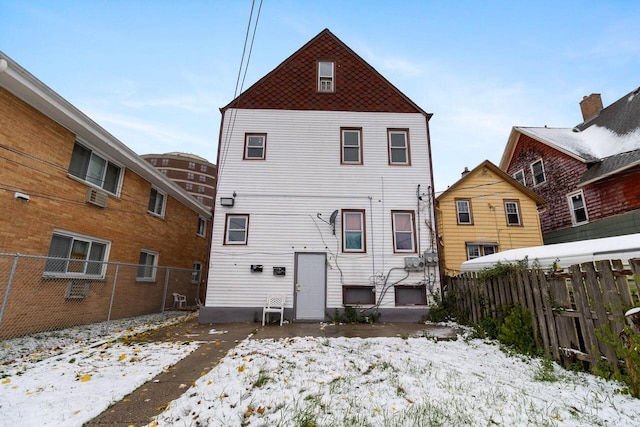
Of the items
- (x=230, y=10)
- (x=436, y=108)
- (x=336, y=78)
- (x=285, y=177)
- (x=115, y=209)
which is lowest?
(x=115, y=209)

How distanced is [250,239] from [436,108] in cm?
969

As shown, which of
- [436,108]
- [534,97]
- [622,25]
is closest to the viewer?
[622,25]

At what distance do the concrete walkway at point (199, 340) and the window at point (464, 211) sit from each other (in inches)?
296

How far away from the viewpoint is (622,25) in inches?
388

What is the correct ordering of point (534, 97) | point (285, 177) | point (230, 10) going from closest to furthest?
point (230, 10), point (285, 177), point (534, 97)

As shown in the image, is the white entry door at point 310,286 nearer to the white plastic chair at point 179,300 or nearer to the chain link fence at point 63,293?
the chain link fence at point 63,293

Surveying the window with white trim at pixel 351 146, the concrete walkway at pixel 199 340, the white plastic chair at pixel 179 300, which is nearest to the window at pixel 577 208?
the concrete walkway at pixel 199 340

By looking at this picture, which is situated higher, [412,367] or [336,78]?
[336,78]

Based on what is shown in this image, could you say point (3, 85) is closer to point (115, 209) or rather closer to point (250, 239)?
point (115, 209)

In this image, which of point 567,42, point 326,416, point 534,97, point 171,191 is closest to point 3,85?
point 171,191

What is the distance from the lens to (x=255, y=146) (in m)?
11.4

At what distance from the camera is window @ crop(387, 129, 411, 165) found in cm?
1146

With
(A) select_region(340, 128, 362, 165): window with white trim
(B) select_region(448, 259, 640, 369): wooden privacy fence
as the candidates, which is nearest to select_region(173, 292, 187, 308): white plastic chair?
(A) select_region(340, 128, 362, 165): window with white trim

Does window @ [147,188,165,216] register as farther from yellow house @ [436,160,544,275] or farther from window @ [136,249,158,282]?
yellow house @ [436,160,544,275]
